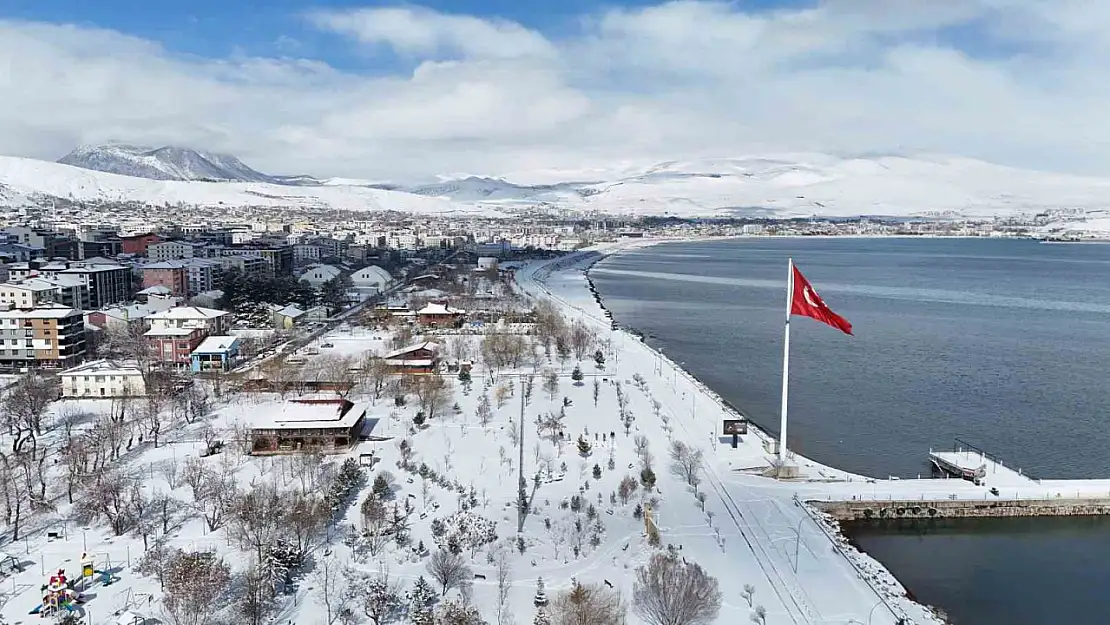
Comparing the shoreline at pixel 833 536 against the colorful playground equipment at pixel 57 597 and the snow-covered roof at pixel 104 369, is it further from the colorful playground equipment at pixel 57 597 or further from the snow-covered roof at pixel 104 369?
the snow-covered roof at pixel 104 369

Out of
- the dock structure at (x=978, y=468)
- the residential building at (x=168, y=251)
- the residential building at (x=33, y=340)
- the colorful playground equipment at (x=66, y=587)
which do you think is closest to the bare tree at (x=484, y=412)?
the colorful playground equipment at (x=66, y=587)

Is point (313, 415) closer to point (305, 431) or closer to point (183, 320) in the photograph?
point (305, 431)

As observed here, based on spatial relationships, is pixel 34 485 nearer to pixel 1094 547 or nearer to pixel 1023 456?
pixel 1094 547

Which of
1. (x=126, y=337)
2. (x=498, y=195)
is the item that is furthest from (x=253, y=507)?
(x=498, y=195)

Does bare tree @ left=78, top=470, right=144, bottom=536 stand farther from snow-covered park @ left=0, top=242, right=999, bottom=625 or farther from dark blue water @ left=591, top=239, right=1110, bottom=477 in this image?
dark blue water @ left=591, top=239, right=1110, bottom=477

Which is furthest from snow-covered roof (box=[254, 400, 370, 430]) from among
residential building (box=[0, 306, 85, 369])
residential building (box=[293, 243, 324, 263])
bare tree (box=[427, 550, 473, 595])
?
residential building (box=[293, 243, 324, 263])

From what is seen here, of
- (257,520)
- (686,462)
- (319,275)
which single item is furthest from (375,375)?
(319,275)
